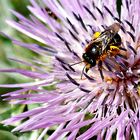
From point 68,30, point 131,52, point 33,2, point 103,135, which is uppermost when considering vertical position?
point 33,2

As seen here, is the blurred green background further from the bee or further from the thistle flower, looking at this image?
the bee

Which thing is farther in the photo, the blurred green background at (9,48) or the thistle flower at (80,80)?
the blurred green background at (9,48)

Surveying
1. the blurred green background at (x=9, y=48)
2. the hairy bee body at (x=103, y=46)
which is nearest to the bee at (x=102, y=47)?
the hairy bee body at (x=103, y=46)

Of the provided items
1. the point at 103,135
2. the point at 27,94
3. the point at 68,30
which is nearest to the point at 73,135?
the point at 103,135

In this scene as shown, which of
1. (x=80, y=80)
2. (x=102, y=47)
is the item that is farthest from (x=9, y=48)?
(x=102, y=47)

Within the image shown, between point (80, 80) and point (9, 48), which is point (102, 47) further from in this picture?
point (9, 48)

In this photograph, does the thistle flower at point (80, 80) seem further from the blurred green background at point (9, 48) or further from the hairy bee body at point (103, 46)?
the blurred green background at point (9, 48)

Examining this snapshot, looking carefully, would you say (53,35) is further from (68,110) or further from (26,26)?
(68,110)
